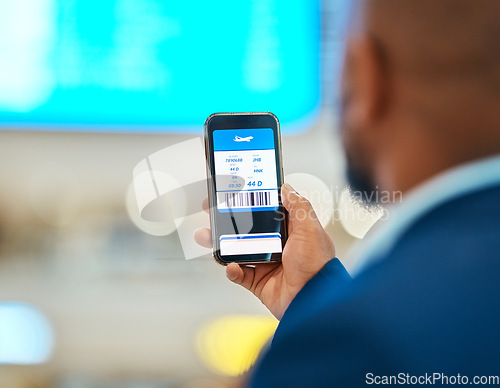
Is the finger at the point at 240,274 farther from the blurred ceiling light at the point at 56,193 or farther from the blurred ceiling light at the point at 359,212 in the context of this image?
the blurred ceiling light at the point at 56,193

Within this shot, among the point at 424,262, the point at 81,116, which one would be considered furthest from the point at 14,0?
the point at 424,262

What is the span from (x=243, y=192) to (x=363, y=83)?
354 millimetres

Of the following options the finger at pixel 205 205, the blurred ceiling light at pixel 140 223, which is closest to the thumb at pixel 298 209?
the finger at pixel 205 205

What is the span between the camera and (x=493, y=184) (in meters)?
0.33

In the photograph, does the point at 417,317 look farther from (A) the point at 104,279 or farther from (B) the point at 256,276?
(A) the point at 104,279

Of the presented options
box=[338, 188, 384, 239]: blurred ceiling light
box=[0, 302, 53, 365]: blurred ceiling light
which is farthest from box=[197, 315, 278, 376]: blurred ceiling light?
box=[338, 188, 384, 239]: blurred ceiling light

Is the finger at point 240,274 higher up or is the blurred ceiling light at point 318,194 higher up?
the finger at point 240,274

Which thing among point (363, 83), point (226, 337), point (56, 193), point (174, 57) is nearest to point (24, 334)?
point (56, 193)

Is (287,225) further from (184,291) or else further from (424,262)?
(184,291)

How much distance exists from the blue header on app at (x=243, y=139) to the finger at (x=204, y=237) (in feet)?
0.35

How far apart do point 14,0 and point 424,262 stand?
3.22 feet

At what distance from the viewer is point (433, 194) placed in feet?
1.14

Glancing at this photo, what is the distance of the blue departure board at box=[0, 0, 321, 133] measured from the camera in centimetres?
97

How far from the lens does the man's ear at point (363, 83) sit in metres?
0.38
